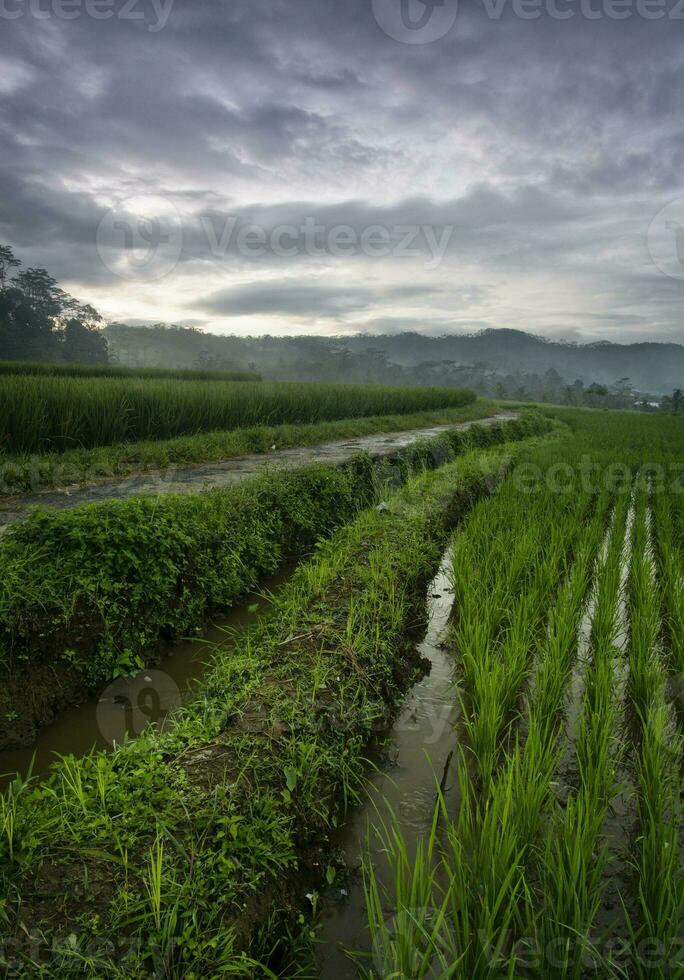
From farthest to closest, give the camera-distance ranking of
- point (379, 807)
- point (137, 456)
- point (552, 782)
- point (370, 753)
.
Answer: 1. point (137, 456)
2. point (370, 753)
3. point (379, 807)
4. point (552, 782)

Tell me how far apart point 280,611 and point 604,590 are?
204 cm

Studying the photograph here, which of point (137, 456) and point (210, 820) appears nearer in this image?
point (210, 820)

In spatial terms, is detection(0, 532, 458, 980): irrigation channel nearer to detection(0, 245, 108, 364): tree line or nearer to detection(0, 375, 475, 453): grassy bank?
detection(0, 375, 475, 453): grassy bank

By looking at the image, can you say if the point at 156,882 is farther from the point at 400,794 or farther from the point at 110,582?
the point at 110,582

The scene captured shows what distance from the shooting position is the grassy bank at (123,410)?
6.30 meters

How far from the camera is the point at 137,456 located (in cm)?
637

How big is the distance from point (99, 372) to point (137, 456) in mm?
15393

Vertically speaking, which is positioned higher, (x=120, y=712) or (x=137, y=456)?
→ (x=137, y=456)

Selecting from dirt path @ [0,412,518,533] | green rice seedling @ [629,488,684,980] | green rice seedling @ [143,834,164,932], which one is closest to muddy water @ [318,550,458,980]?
green rice seedling @ [143,834,164,932]

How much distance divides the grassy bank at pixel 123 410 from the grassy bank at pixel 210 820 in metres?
4.93

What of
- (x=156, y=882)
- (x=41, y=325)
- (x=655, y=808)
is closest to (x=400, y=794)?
(x=655, y=808)

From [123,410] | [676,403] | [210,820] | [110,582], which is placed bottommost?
[210,820]

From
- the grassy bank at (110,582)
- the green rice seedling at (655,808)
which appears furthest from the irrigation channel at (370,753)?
the green rice seedling at (655,808)

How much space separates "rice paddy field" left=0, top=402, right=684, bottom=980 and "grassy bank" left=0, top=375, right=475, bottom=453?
12.5ft
